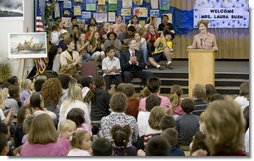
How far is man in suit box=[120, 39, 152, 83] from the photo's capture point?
12.5 m

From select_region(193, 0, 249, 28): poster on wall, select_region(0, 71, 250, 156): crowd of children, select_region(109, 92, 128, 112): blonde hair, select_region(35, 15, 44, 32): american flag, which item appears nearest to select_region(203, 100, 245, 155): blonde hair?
select_region(0, 71, 250, 156): crowd of children

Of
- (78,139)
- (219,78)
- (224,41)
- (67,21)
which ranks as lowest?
(78,139)

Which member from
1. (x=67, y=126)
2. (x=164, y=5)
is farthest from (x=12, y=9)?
(x=67, y=126)

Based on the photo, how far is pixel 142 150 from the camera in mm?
6320

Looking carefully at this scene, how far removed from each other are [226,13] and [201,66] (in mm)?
4790

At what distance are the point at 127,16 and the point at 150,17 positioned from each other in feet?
3.87

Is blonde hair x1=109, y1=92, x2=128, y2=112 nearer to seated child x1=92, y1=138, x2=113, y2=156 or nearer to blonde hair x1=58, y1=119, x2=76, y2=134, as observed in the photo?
blonde hair x1=58, y1=119, x2=76, y2=134

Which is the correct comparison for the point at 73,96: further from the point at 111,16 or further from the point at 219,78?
the point at 111,16

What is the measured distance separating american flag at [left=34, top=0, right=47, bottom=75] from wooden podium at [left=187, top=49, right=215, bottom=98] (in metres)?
3.39

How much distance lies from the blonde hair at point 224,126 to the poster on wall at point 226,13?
43.4 feet

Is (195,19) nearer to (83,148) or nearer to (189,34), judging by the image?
(189,34)

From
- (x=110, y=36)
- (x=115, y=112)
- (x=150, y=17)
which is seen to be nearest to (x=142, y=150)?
(x=115, y=112)

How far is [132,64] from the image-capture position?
41.1 ft

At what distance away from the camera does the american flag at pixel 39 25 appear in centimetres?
1342
